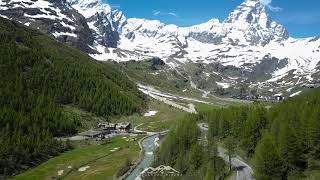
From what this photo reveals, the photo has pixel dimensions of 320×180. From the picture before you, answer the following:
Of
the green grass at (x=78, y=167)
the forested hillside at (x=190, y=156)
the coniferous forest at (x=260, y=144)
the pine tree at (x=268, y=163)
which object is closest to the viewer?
the pine tree at (x=268, y=163)

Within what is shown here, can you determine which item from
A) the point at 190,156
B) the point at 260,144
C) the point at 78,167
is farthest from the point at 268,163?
the point at 78,167

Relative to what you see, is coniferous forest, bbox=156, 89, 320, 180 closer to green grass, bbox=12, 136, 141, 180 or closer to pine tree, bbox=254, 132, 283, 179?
pine tree, bbox=254, 132, 283, 179

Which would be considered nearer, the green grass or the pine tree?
the pine tree

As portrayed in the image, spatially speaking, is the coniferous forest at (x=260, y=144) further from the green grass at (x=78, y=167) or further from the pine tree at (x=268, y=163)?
the green grass at (x=78, y=167)

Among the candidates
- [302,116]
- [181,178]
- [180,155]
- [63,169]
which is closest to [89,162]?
[63,169]

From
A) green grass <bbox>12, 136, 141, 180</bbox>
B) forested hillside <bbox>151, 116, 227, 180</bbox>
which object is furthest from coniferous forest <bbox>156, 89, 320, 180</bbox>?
green grass <bbox>12, 136, 141, 180</bbox>

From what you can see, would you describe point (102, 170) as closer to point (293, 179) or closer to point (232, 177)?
point (232, 177)

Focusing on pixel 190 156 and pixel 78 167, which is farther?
pixel 78 167

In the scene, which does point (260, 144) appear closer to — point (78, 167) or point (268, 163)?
point (268, 163)

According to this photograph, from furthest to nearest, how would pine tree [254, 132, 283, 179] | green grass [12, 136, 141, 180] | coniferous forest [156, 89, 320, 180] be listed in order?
green grass [12, 136, 141, 180], coniferous forest [156, 89, 320, 180], pine tree [254, 132, 283, 179]

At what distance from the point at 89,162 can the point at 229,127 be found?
59194 mm

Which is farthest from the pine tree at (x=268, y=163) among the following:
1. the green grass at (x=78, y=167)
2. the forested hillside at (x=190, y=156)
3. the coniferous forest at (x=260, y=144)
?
the green grass at (x=78, y=167)

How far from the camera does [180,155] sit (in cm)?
15050

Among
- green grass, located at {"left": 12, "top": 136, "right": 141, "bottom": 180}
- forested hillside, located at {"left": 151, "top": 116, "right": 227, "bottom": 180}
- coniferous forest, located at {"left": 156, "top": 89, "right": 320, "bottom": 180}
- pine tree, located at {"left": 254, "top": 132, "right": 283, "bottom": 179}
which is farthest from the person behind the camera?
green grass, located at {"left": 12, "top": 136, "right": 141, "bottom": 180}
